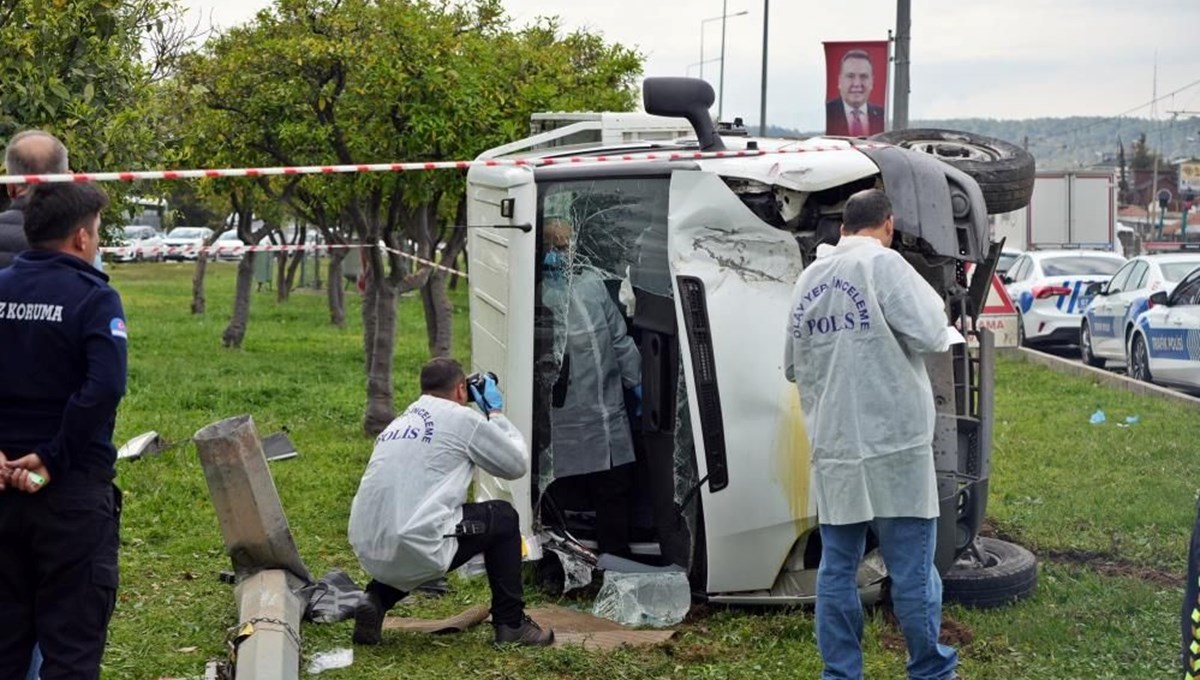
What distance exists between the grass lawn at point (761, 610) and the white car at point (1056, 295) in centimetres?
534

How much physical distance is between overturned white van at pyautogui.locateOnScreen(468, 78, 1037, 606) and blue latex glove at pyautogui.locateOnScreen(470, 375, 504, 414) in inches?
30.6

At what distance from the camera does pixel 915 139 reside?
346 inches

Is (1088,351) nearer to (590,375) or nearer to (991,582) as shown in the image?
(991,582)

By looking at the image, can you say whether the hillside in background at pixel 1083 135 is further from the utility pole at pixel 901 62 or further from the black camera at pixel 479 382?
the black camera at pixel 479 382

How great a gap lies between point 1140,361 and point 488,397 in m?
13.0

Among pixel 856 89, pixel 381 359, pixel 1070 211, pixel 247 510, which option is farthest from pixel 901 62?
pixel 1070 211

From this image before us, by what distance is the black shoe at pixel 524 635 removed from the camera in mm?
7141

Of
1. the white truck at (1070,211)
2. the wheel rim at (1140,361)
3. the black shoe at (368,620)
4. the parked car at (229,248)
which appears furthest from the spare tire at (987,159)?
the white truck at (1070,211)

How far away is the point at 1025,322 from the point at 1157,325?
641cm

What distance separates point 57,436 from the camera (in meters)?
4.80

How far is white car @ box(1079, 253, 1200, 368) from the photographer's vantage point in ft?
65.3

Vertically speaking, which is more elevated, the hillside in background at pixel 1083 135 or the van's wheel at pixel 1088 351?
the hillside in background at pixel 1083 135

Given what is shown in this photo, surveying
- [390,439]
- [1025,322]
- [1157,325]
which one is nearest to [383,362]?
[390,439]

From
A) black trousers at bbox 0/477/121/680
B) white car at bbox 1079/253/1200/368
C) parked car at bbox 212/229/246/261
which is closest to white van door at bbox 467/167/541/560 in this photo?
black trousers at bbox 0/477/121/680
